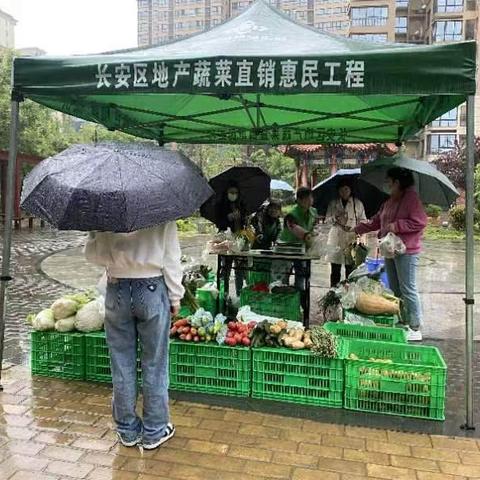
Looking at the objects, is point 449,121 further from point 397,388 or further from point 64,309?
point 64,309

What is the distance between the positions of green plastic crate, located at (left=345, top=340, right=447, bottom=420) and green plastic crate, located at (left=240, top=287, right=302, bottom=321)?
208cm

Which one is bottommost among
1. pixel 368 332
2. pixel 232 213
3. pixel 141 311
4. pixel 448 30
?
pixel 368 332

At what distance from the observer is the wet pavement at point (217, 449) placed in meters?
3.17

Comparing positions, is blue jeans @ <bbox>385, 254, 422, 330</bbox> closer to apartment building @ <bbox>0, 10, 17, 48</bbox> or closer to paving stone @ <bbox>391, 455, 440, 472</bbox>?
paving stone @ <bbox>391, 455, 440, 472</bbox>

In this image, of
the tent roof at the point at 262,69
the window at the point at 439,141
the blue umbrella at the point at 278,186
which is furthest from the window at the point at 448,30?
the tent roof at the point at 262,69

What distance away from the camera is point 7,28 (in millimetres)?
88188

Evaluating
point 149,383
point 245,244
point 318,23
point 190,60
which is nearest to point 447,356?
point 245,244

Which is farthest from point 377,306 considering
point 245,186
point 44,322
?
point 44,322

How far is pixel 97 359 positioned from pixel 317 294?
16.3ft

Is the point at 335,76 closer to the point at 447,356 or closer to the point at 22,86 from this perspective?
the point at 22,86

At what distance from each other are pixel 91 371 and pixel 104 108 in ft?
9.61

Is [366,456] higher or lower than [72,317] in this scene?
lower

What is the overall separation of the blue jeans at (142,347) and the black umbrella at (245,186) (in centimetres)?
364

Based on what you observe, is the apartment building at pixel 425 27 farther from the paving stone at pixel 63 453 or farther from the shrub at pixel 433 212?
the paving stone at pixel 63 453
